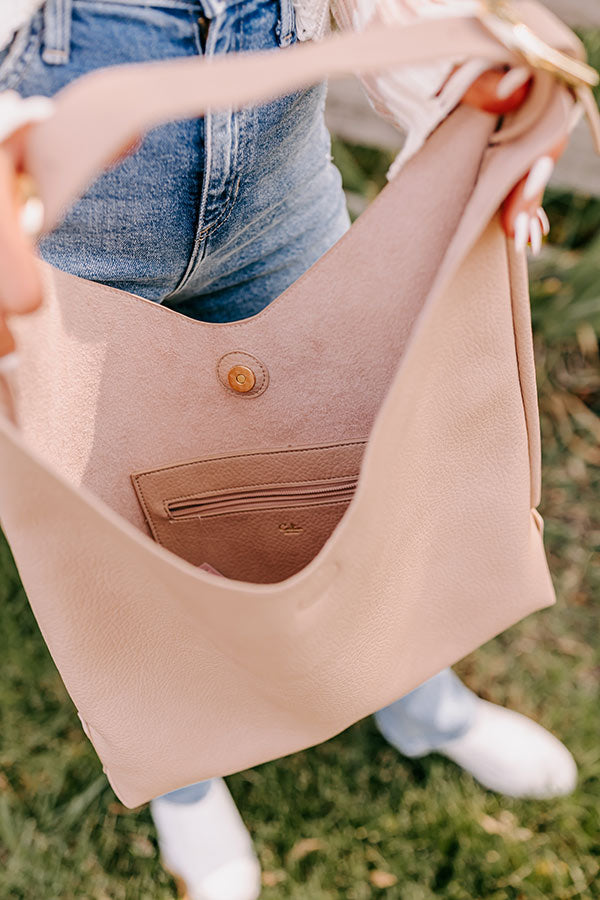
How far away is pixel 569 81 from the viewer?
0.51 m

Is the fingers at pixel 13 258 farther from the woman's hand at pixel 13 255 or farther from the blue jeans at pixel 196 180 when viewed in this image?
the blue jeans at pixel 196 180

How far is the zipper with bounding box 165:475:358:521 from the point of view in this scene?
0.78 m

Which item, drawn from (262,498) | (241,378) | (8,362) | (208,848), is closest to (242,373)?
(241,378)

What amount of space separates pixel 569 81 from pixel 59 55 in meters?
0.37

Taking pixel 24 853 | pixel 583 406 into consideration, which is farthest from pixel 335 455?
pixel 583 406

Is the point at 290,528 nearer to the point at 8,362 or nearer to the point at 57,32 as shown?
the point at 8,362

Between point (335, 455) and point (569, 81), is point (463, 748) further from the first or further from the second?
point (569, 81)

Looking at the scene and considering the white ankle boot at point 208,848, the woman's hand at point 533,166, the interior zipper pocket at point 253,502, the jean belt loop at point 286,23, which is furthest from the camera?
the white ankle boot at point 208,848

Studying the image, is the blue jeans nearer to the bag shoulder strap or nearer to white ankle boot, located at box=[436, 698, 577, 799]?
the bag shoulder strap

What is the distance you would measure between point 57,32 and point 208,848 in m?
1.04

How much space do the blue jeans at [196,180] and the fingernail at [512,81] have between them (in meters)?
0.21

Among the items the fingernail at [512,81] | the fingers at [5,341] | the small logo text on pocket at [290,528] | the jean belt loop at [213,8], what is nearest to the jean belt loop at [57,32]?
the jean belt loop at [213,8]

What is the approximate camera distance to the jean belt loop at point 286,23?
0.64m

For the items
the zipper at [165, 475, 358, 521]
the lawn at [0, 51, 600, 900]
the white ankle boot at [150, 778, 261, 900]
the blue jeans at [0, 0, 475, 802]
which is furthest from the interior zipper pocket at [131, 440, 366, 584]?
the lawn at [0, 51, 600, 900]
